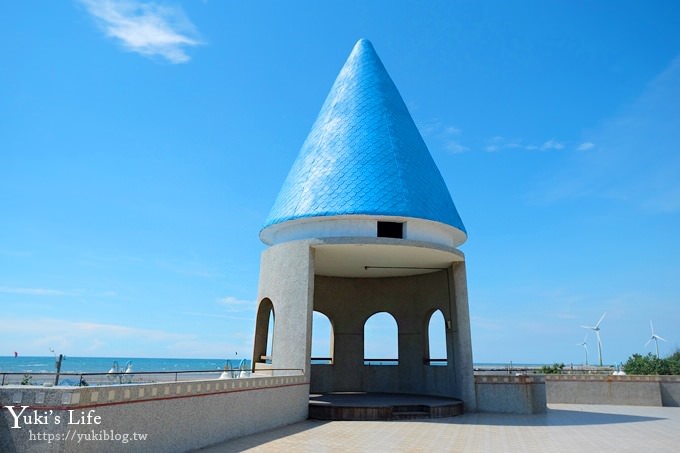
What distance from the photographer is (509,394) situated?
1619 centimetres

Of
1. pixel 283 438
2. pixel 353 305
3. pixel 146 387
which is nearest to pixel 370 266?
pixel 353 305

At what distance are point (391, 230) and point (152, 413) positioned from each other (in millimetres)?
9634

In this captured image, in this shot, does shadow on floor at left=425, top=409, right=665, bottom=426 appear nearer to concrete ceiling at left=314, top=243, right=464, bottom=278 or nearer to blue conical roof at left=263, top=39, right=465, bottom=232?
concrete ceiling at left=314, top=243, right=464, bottom=278

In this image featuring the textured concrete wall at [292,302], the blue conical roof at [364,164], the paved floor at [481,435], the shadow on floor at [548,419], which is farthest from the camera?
the blue conical roof at [364,164]

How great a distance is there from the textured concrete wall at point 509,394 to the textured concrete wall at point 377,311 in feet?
7.93

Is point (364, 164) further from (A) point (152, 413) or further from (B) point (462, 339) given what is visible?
(A) point (152, 413)

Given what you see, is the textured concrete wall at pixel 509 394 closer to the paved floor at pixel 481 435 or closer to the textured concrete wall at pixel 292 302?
the paved floor at pixel 481 435

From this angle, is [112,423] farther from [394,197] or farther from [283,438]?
[394,197]

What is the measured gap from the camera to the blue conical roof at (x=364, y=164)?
15609mm

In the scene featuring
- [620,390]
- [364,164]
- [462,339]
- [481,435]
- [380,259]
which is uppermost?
[364,164]

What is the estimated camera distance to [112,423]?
7.45m

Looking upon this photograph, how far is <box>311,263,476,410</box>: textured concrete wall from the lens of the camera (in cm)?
Answer: 1995

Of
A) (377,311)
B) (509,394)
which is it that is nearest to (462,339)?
(509,394)

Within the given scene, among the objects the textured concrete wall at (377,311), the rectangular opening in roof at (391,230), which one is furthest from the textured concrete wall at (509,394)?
the rectangular opening in roof at (391,230)
